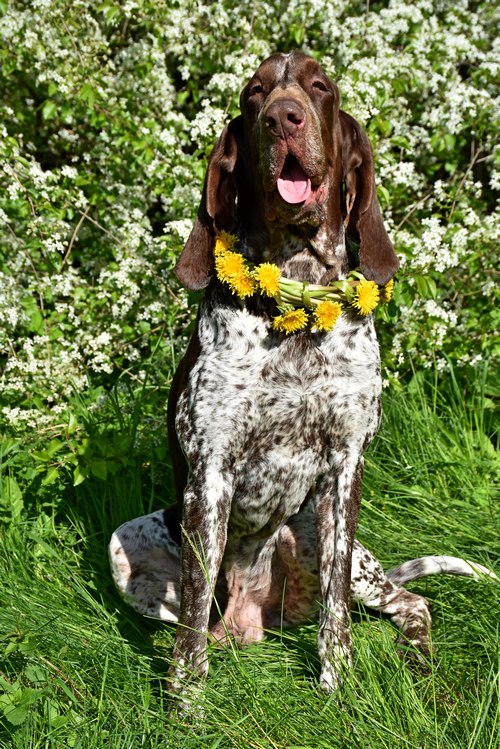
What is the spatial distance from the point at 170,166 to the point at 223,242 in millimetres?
1878

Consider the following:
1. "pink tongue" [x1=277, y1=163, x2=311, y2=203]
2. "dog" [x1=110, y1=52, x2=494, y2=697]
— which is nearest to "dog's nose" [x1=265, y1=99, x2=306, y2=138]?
"dog" [x1=110, y1=52, x2=494, y2=697]

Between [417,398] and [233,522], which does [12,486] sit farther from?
[417,398]

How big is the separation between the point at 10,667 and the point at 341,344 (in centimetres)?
141

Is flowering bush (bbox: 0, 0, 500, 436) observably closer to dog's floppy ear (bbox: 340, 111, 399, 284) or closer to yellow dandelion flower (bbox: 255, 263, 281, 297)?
dog's floppy ear (bbox: 340, 111, 399, 284)

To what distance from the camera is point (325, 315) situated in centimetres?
283

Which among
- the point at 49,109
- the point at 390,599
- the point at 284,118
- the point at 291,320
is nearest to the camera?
the point at 284,118

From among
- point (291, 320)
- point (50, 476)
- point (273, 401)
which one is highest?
point (291, 320)

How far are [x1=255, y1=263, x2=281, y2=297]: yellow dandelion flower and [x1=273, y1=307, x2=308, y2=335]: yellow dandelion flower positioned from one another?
73mm

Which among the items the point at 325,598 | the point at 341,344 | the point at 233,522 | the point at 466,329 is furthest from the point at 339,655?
the point at 466,329

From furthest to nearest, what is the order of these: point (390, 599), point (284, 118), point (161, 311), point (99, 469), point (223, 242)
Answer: point (161, 311)
point (99, 469)
point (390, 599)
point (223, 242)
point (284, 118)

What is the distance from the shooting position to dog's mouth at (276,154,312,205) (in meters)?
2.81

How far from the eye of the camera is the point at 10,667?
9.32 ft

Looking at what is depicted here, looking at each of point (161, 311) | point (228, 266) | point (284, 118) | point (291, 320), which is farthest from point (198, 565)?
point (161, 311)

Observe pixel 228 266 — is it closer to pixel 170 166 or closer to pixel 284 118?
pixel 284 118
